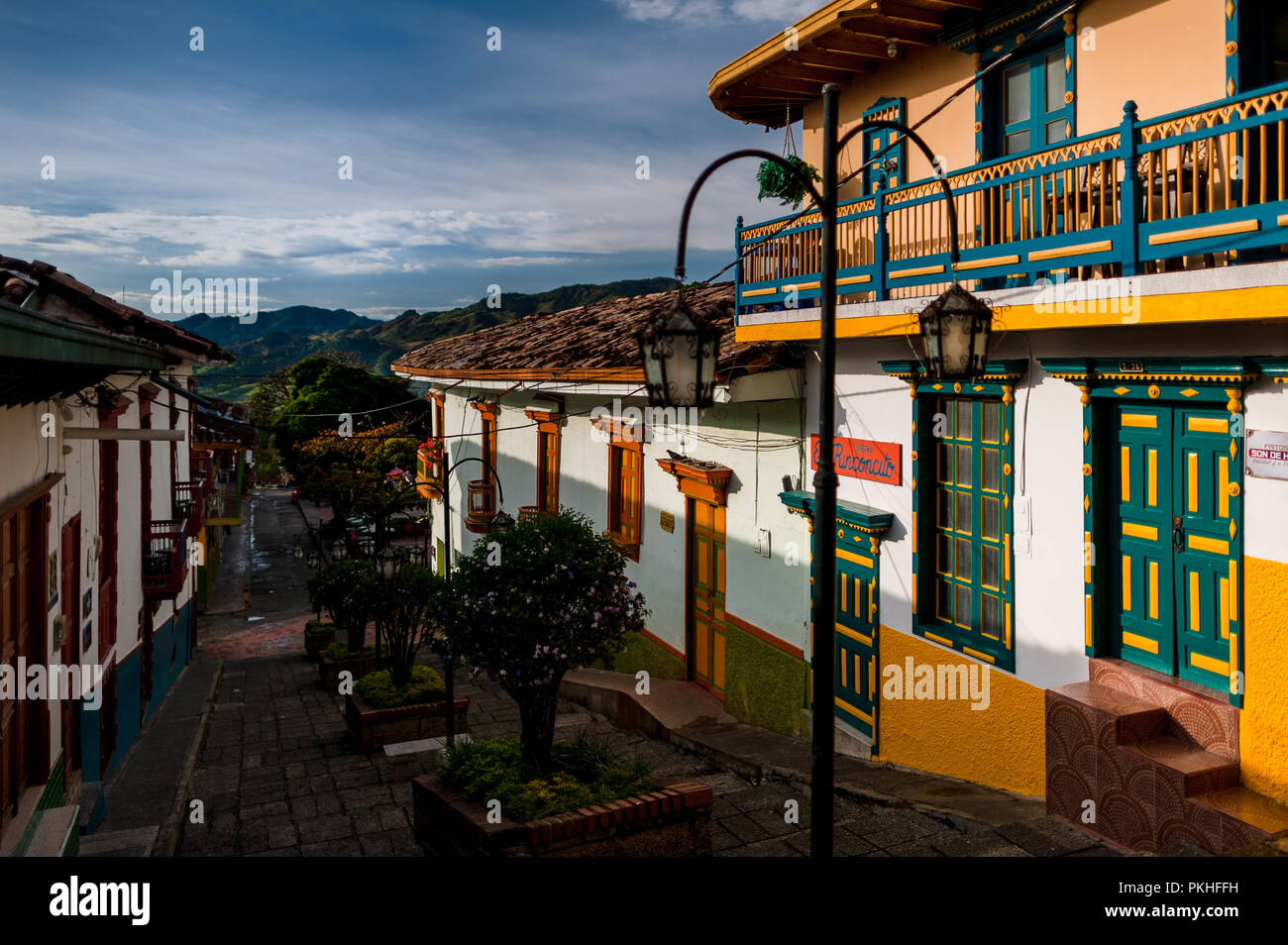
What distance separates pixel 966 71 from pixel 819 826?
A: 7.64 meters

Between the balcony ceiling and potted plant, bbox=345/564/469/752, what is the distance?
700 centimetres

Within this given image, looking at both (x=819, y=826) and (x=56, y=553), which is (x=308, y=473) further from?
(x=819, y=826)

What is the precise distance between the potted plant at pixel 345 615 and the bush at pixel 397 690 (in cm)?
123

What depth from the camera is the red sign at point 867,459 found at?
28.8ft

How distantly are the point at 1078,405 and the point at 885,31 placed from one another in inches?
189

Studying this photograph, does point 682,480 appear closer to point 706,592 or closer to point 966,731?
point 706,592

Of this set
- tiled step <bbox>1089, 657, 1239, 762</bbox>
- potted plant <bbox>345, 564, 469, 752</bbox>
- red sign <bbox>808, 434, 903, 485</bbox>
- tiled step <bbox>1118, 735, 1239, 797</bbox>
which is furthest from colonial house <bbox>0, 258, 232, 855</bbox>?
tiled step <bbox>1089, 657, 1239, 762</bbox>

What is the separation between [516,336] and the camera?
21.0 meters

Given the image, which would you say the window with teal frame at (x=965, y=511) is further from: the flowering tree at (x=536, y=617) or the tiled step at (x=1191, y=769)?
the flowering tree at (x=536, y=617)

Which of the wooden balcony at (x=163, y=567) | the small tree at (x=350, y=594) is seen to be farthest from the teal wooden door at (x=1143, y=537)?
the wooden balcony at (x=163, y=567)

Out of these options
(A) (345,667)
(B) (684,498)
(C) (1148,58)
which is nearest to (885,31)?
(C) (1148,58)

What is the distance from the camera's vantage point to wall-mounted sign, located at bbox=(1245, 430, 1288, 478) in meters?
5.43

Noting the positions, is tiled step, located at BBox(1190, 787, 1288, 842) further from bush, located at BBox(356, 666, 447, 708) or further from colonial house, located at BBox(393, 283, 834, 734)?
bush, located at BBox(356, 666, 447, 708)

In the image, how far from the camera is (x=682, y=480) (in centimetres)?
1242
